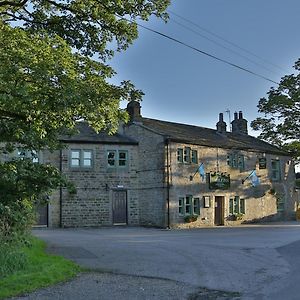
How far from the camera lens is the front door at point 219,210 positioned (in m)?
36.3

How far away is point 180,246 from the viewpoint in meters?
19.0

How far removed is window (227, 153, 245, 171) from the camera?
38.1m

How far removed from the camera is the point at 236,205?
1495 inches

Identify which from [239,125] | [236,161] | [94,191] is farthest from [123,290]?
[239,125]

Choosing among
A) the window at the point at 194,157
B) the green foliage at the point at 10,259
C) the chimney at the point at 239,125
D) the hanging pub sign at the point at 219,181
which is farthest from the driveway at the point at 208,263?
the chimney at the point at 239,125

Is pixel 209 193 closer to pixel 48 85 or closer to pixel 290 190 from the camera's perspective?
pixel 290 190

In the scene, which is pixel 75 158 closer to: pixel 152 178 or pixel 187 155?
pixel 152 178

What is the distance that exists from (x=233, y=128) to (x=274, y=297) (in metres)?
41.3

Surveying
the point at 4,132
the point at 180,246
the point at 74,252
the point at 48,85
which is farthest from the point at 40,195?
the point at 180,246

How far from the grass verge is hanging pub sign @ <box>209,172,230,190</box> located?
23.6 m

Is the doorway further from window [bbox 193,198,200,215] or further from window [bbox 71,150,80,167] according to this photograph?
window [bbox 71,150,80,167]

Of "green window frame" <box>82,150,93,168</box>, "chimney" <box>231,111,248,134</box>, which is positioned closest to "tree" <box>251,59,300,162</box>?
"chimney" <box>231,111,248,134</box>

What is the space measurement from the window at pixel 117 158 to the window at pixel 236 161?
8644mm

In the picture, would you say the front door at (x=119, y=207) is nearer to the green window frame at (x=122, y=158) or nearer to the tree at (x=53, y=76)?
the green window frame at (x=122, y=158)
